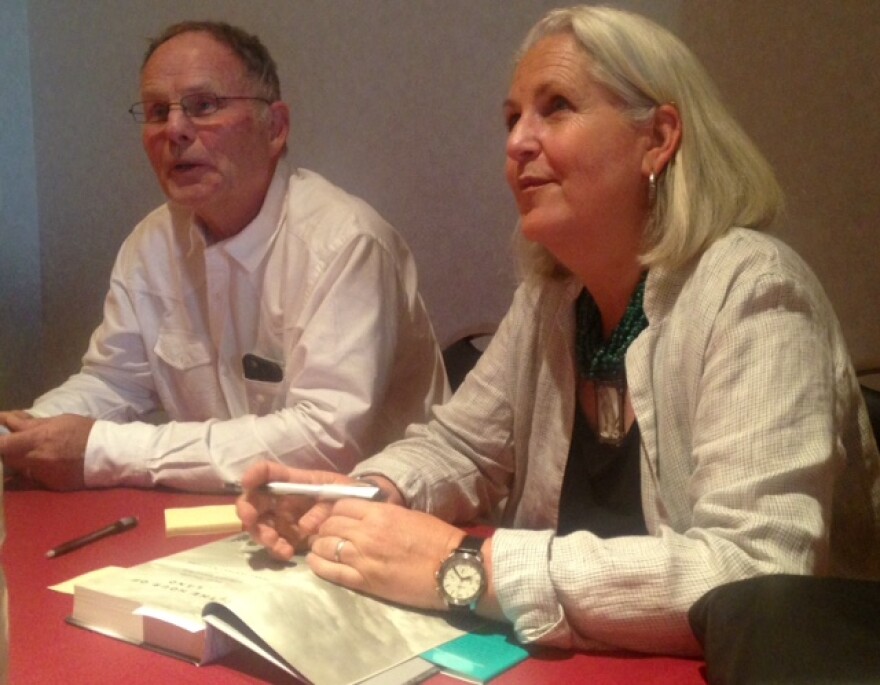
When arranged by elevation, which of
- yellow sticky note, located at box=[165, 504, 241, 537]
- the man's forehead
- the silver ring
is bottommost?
yellow sticky note, located at box=[165, 504, 241, 537]

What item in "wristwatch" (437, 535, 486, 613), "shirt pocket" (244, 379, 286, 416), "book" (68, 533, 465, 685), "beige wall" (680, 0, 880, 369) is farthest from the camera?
"beige wall" (680, 0, 880, 369)

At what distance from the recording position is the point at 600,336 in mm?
1355

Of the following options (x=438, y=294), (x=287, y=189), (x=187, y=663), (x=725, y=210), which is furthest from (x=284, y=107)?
(x=187, y=663)

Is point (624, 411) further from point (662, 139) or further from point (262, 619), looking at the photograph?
point (262, 619)

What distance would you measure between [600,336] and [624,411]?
125 mm

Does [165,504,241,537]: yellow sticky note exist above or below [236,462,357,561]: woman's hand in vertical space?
below

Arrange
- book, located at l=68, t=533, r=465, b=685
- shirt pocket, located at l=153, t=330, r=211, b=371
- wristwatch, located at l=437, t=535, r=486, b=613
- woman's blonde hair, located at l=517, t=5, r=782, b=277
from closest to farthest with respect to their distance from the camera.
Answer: book, located at l=68, t=533, r=465, b=685
wristwatch, located at l=437, t=535, r=486, b=613
woman's blonde hair, located at l=517, t=5, r=782, b=277
shirt pocket, located at l=153, t=330, r=211, b=371

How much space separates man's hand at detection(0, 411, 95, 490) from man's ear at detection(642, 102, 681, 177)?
0.95m

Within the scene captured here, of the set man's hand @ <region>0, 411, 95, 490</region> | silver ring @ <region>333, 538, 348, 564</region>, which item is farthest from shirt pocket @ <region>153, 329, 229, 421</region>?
silver ring @ <region>333, 538, 348, 564</region>

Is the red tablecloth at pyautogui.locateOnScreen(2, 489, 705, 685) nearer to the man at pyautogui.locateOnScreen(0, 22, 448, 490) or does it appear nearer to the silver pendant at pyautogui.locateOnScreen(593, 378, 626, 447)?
the man at pyautogui.locateOnScreen(0, 22, 448, 490)

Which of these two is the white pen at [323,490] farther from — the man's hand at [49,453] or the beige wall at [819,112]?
the beige wall at [819,112]

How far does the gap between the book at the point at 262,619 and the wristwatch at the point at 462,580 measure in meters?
0.03

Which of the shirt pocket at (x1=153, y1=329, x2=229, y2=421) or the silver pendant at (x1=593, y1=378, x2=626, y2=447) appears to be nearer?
the silver pendant at (x1=593, y1=378, x2=626, y2=447)

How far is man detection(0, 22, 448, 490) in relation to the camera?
4.97ft
